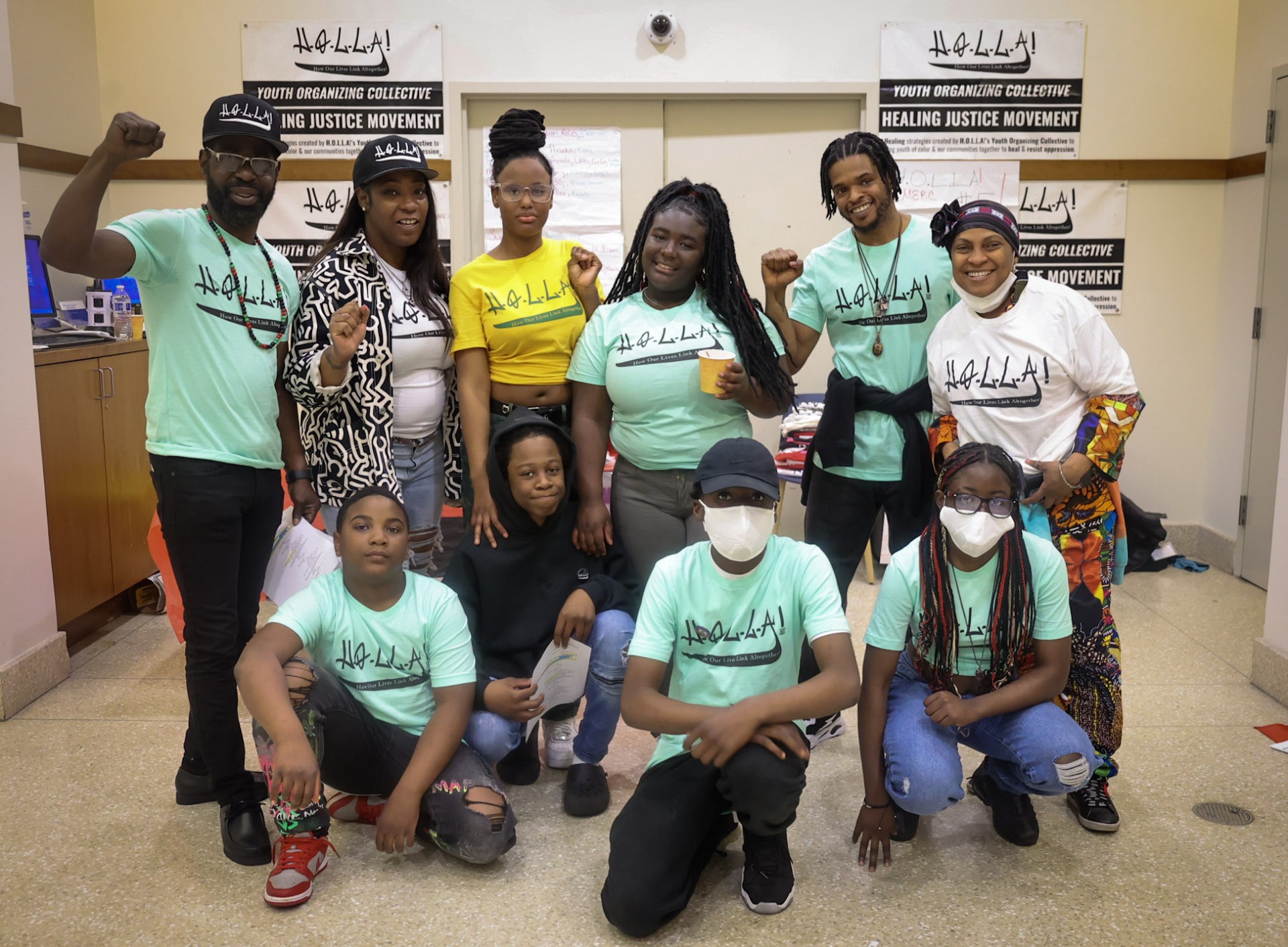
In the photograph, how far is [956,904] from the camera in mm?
2270

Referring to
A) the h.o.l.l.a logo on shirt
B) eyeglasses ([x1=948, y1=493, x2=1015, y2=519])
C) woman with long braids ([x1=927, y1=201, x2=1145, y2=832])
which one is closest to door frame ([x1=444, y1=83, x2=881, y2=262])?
woman with long braids ([x1=927, y1=201, x2=1145, y2=832])

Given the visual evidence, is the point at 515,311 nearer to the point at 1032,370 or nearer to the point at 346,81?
the point at 1032,370

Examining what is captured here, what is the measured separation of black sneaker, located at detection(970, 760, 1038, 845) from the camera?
8.26ft

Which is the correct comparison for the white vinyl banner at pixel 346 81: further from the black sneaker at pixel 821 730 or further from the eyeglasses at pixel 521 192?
the black sneaker at pixel 821 730

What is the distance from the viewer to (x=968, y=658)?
245 centimetres

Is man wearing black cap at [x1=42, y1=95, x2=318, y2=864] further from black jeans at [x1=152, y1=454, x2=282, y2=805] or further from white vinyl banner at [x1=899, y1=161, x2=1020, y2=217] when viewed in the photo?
white vinyl banner at [x1=899, y1=161, x2=1020, y2=217]

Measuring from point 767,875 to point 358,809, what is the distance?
1.04 meters

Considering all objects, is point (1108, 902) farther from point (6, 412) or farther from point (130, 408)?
point (130, 408)

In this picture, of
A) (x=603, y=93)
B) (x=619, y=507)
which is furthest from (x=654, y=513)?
(x=603, y=93)

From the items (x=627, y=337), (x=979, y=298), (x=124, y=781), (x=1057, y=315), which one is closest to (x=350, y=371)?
(x=627, y=337)

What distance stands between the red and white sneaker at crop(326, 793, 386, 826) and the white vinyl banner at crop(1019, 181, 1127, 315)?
13.2 feet

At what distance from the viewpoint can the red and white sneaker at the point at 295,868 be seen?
2.26 meters

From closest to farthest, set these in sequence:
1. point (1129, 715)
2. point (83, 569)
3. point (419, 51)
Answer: point (1129, 715) < point (83, 569) < point (419, 51)

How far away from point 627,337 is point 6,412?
2053mm
